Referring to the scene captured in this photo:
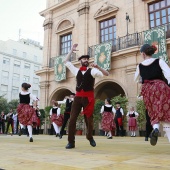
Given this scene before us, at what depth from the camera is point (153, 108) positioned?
3.42m

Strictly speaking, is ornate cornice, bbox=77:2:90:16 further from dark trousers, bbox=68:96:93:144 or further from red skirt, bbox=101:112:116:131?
dark trousers, bbox=68:96:93:144

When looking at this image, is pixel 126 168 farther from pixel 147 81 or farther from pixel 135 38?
pixel 135 38

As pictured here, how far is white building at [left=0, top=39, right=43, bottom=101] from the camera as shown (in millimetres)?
39244

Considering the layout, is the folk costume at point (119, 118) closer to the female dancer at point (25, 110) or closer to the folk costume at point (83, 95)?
the female dancer at point (25, 110)

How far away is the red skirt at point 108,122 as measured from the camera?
33.0 ft

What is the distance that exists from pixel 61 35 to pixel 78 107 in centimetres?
1513

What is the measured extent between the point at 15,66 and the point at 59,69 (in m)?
26.4

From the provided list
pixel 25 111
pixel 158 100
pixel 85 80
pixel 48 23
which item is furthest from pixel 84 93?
pixel 48 23

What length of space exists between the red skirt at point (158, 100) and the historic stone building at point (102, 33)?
9724 mm

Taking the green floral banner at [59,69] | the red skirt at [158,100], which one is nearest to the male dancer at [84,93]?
→ the red skirt at [158,100]

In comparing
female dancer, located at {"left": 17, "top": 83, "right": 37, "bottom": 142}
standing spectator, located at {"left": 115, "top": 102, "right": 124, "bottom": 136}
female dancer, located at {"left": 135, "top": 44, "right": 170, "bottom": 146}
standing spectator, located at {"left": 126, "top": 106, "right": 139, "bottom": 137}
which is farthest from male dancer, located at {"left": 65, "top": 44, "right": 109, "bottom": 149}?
standing spectator, located at {"left": 126, "top": 106, "right": 139, "bottom": 137}

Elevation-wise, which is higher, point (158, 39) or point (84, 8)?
point (84, 8)

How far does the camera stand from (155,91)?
3.40 m

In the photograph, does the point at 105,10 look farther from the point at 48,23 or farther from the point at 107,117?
the point at 107,117
